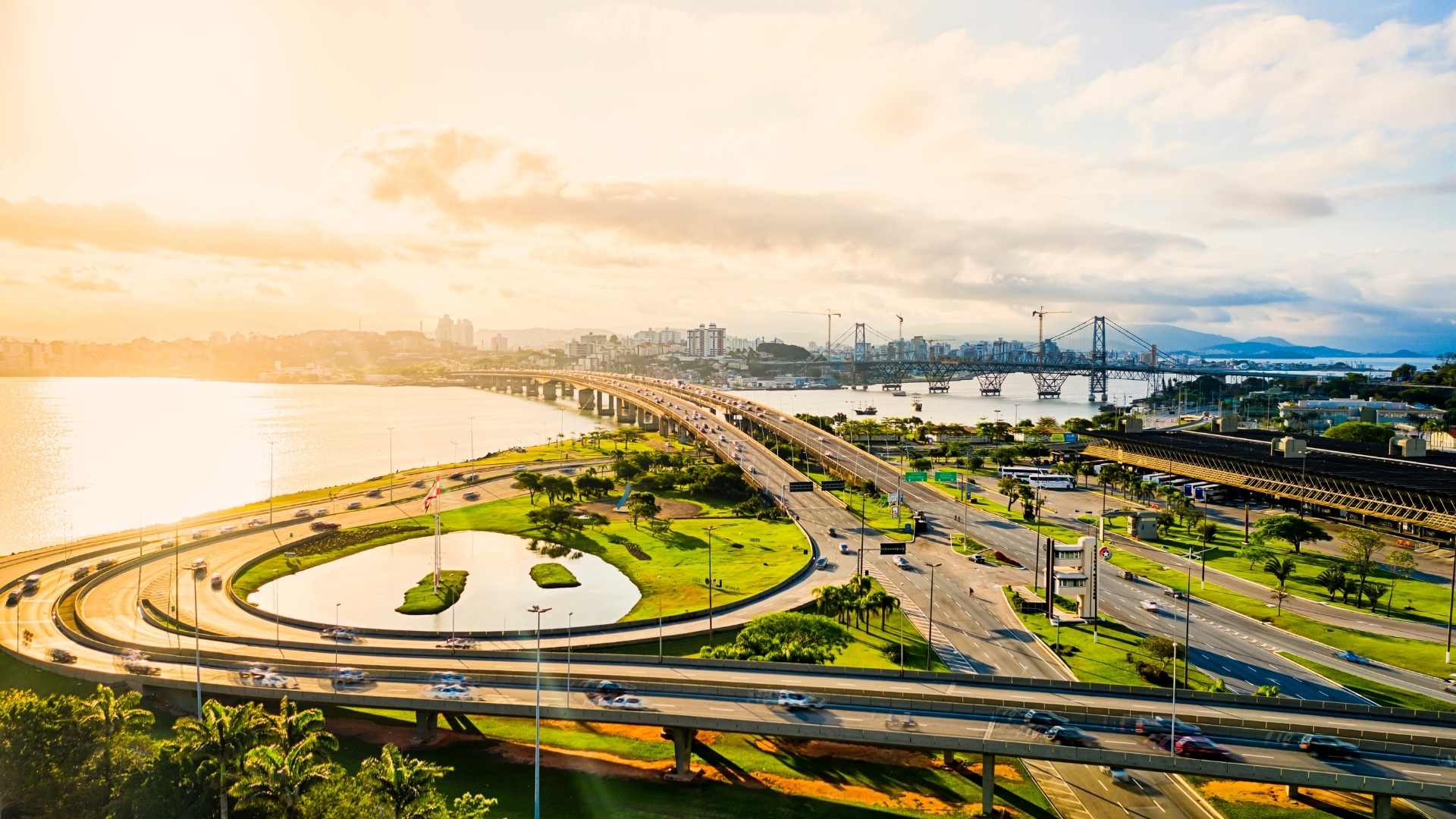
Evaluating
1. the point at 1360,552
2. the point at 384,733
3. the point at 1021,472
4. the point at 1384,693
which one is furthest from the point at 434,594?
the point at 1021,472

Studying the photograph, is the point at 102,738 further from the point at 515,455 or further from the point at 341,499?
the point at 515,455

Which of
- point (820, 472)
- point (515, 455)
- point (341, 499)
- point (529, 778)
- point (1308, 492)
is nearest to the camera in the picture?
point (529, 778)

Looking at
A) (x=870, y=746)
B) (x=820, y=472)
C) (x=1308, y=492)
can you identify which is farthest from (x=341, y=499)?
(x=1308, y=492)

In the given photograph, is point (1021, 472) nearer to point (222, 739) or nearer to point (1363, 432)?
point (1363, 432)

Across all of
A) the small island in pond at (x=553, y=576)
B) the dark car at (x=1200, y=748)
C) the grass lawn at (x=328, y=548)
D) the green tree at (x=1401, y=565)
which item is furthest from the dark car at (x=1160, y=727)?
the grass lawn at (x=328, y=548)

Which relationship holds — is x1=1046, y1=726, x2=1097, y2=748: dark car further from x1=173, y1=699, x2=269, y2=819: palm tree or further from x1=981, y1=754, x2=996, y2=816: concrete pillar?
x1=173, y1=699, x2=269, y2=819: palm tree

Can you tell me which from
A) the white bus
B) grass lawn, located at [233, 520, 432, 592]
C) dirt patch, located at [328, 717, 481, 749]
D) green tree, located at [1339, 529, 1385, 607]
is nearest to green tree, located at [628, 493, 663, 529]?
grass lawn, located at [233, 520, 432, 592]
